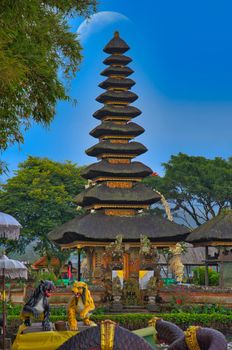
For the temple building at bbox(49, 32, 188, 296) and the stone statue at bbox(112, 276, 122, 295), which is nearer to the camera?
the stone statue at bbox(112, 276, 122, 295)

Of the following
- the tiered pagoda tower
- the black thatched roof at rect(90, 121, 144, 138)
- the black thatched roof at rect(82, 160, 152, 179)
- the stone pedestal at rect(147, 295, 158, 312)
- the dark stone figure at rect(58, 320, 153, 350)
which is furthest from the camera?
the black thatched roof at rect(90, 121, 144, 138)

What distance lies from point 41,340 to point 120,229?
23801 millimetres

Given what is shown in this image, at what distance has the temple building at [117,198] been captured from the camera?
113 ft

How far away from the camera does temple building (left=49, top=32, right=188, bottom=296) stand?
113ft

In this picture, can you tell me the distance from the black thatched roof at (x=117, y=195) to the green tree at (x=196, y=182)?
15.5 meters

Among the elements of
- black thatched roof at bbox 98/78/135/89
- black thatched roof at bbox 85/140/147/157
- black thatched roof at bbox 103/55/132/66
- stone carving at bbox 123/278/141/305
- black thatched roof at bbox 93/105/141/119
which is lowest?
stone carving at bbox 123/278/141/305

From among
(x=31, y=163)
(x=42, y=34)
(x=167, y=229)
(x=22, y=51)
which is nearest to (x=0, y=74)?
(x=22, y=51)

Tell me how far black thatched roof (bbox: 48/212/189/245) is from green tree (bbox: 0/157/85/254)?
43.3ft

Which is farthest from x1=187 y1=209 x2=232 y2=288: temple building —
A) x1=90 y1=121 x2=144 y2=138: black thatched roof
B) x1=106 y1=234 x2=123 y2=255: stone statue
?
x1=90 y1=121 x2=144 y2=138: black thatched roof

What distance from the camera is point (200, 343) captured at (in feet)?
18.0

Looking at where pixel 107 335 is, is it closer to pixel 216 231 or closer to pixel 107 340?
pixel 107 340

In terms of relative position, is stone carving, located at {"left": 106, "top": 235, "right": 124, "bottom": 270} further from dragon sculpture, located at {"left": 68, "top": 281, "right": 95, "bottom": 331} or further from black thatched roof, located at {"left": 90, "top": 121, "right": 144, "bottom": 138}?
dragon sculpture, located at {"left": 68, "top": 281, "right": 95, "bottom": 331}

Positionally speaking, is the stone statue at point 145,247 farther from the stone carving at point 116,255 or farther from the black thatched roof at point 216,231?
the black thatched roof at point 216,231

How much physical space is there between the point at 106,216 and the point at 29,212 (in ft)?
47.7
